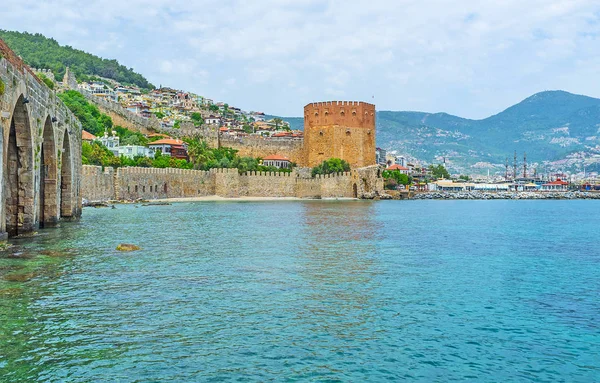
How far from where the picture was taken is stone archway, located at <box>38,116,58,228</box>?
17044mm

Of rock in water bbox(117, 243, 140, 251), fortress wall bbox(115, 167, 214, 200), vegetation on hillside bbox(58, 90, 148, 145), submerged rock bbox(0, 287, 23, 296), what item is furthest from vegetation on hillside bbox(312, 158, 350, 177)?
submerged rock bbox(0, 287, 23, 296)

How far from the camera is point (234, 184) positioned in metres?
52.1

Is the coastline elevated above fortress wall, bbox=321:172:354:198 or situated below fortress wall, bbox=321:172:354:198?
below

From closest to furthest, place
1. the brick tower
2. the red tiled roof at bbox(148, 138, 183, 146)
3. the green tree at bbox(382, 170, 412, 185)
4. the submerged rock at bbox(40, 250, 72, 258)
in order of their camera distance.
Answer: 1. the submerged rock at bbox(40, 250, 72, 258)
2. the red tiled roof at bbox(148, 138, 183, 146)
3. the brick tower
4. the green tree at bbox(382, 170, 412, 185)

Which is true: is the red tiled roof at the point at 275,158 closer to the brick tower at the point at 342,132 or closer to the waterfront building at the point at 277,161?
the waterfront building at the point at 277,161

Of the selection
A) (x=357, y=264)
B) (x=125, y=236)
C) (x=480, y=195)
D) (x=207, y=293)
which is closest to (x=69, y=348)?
(x=207, y=293)

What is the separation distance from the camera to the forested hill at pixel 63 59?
94750 mm

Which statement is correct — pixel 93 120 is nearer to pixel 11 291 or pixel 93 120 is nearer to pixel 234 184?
pixel 234 184

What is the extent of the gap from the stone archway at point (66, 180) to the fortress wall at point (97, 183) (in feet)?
38.5

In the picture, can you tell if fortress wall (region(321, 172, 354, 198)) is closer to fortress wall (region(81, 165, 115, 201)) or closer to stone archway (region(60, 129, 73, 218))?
fortress wall (region(81, 165, 115, 201))

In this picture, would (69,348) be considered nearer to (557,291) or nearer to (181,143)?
(557,291)

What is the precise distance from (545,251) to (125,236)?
1124cm

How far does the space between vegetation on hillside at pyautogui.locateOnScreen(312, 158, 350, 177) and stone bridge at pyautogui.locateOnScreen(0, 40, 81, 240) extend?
37.4m

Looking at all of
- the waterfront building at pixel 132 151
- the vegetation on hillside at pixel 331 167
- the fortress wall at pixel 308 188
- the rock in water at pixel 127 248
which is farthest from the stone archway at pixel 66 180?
the vegetation on hillside at pixel 331 167
